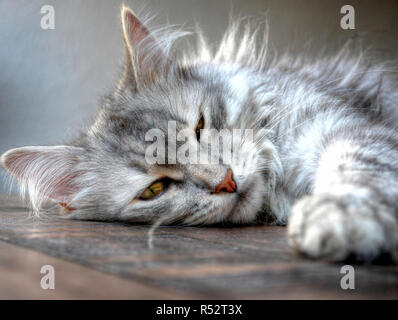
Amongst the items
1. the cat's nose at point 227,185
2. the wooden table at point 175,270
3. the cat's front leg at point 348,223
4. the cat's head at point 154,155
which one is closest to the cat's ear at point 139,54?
the cat's head at point 154,155

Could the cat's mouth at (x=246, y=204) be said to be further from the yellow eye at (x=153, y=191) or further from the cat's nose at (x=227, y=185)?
the yellow eye at (x=153, y=191)

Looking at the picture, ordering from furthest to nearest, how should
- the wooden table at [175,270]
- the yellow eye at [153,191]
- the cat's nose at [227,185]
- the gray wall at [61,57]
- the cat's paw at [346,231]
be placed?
1. the gray wall at [61,57]
2. the yellow eye at [153,191]
3. the cat's nose at [227,185]
4. the cat's paw at [346,231]
5. the wooden table at [175,270]

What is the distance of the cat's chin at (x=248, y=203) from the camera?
1453mm

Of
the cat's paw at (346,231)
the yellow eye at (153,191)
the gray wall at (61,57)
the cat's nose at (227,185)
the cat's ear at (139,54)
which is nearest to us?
the cat's paw at (346,231)

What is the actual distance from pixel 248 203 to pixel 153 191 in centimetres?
34

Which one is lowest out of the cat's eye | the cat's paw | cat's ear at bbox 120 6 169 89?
the cat's paw

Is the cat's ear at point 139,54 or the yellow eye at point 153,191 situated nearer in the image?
the yellow eye at point 153,191

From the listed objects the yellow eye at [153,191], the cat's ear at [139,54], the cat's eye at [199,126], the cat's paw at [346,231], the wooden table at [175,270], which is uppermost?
the cat's ear at [139,54]

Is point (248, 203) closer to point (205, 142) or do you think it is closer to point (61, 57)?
point (205, 142)

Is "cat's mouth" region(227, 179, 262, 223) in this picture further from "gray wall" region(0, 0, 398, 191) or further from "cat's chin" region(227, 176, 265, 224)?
"gray wall" region(0, 0, 398, 191)

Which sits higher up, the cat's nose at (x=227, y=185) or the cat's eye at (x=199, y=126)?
the cat's eye at (x=199, y=126)

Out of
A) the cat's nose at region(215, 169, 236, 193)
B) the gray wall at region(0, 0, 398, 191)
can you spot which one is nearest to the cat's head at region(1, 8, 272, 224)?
the cat's nose at region(215, 169, 236, 193)

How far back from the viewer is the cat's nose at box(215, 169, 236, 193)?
4.51 ft
